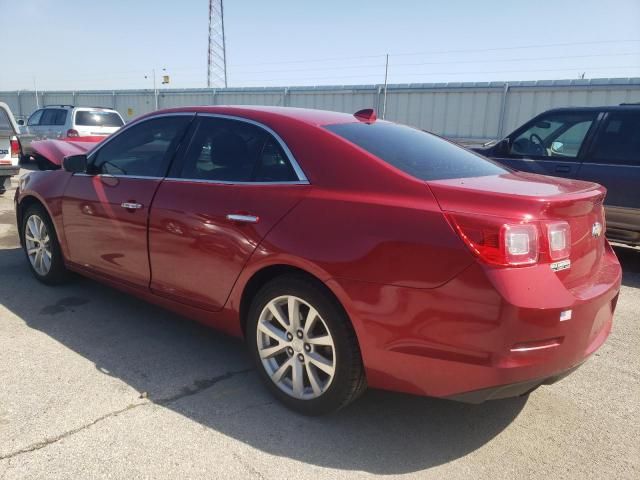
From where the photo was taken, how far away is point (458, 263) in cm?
226

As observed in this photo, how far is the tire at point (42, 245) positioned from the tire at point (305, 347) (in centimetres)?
241

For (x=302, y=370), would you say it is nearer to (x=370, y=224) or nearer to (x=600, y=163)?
(x=370, y=224)

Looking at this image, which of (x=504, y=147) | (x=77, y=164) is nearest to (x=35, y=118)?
(x=77, y=164)

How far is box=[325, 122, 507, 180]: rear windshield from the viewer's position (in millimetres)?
2828

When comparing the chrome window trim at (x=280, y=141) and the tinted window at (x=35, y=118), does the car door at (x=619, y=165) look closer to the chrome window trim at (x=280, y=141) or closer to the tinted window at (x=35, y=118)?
the chrome window trim at (x=280, y=141)

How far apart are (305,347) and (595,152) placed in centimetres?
485

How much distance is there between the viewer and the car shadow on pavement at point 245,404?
2.63 metres

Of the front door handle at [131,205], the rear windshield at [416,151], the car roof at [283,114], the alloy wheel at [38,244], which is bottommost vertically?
the alloy wheel at [38,244]

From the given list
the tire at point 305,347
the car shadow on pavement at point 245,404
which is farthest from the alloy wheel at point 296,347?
the car shadow on pavement at point 245,404

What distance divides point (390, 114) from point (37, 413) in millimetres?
13933

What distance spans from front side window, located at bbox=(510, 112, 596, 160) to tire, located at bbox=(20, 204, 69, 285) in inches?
207

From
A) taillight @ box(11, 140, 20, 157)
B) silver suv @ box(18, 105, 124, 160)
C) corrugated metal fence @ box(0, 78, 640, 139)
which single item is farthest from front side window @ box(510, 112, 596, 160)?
silver suv @ box(18, 105, 124, 160)

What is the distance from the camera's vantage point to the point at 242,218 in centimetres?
298

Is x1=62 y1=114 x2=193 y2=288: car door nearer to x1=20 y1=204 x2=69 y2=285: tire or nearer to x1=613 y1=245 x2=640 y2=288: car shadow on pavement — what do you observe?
x1=20 y1=204 x2=69 y2=285: tire
